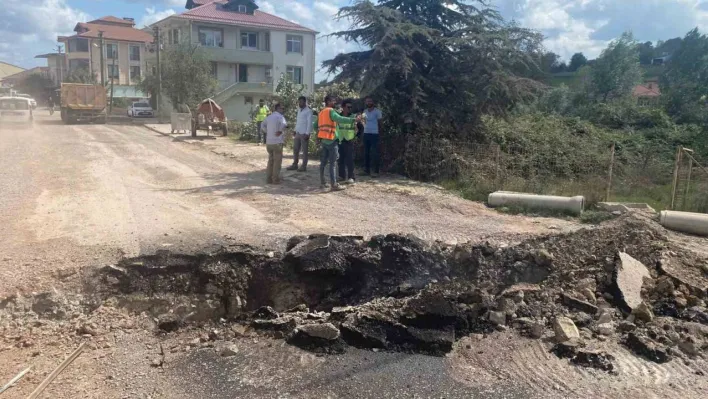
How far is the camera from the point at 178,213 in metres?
8.21

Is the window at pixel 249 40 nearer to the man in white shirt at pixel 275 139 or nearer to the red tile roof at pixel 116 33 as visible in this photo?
the red tile roof at pixel 116 33

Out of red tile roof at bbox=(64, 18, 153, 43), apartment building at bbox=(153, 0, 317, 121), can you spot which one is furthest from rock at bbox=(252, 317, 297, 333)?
red tile roof at bbox=(64, 18, 153, 43)

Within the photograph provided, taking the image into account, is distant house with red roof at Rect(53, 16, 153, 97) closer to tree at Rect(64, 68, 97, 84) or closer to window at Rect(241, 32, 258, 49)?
tree at Rect(64, 68, 97, 84)

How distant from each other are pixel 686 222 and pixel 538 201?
84.4 inches

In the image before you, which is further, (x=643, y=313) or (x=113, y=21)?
(x=113, y=21)

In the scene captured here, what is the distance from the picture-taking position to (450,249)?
6660mm

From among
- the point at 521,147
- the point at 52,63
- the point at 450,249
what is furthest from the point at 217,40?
the point at 52,63

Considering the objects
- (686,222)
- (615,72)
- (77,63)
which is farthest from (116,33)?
(686,222)

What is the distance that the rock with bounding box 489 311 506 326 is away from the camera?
4777 millimetres

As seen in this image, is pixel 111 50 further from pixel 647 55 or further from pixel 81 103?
pixel 647 55

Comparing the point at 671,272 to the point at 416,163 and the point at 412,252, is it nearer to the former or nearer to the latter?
the point at 412,252

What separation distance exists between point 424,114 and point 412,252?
21.8 feet

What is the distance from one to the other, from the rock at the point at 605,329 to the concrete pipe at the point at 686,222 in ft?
13.0

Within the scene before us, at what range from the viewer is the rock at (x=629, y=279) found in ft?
16.8
